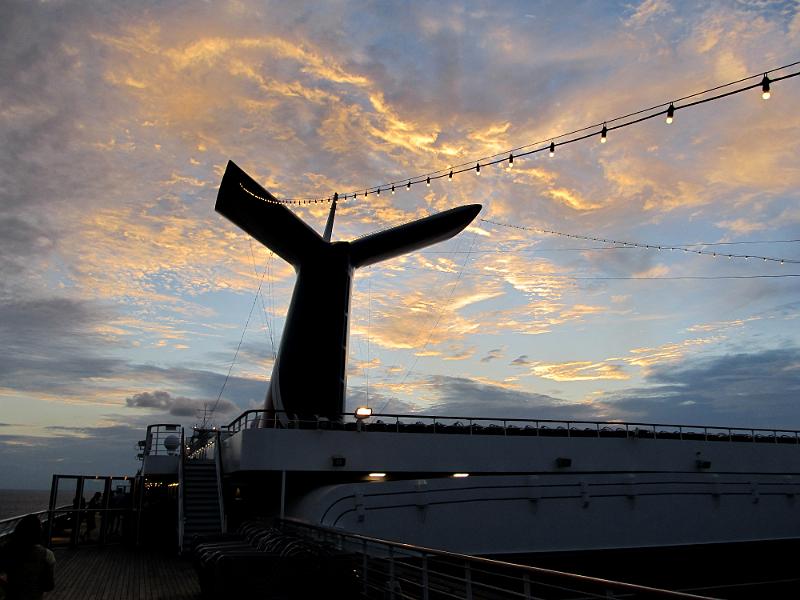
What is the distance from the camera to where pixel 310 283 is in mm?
22578

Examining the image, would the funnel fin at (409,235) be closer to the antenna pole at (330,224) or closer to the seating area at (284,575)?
the antenna pole at (330,224)

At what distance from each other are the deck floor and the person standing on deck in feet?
20.2

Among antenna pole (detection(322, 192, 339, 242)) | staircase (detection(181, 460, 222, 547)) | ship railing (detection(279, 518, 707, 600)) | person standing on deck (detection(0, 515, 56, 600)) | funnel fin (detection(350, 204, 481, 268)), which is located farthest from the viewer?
antenna pole (detection(322, 192, 339, 242))

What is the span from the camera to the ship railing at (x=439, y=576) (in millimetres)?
5410

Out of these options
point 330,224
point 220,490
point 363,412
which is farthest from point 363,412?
point 330,224

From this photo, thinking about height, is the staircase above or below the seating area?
above

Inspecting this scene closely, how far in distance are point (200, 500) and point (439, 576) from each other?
33.2 feet

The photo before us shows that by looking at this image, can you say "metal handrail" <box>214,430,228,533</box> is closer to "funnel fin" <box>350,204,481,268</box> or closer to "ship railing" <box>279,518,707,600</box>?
"ship railing" <box>279,518,707,600</box>

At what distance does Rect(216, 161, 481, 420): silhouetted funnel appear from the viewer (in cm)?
2122

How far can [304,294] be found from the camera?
22406 mm

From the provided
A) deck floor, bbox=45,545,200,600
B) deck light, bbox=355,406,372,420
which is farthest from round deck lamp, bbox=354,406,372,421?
deck floor, bbox=45,545,200,600

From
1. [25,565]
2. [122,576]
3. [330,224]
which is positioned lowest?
[122,576]

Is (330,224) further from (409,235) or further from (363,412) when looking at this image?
(363,412)

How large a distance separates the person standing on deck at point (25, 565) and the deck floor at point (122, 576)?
6171 mm
